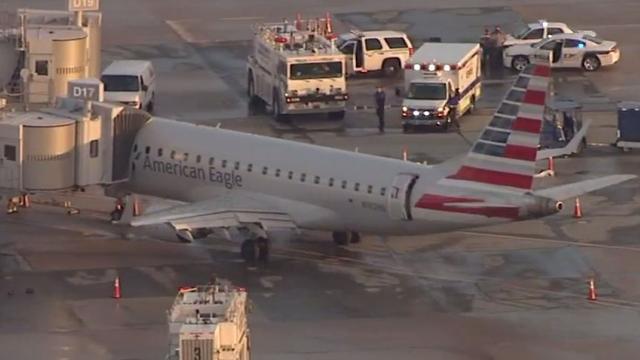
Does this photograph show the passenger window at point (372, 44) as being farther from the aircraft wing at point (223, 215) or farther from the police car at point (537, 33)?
the aircraft wing at point (223, 215)

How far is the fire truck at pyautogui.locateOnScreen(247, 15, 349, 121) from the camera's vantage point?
2837 inches

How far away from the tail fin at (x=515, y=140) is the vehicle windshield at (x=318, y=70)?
66.9 ft

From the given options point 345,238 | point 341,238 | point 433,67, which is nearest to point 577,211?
point 345,238

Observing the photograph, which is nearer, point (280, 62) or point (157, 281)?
point (157, 281)

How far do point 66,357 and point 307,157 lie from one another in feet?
36.3

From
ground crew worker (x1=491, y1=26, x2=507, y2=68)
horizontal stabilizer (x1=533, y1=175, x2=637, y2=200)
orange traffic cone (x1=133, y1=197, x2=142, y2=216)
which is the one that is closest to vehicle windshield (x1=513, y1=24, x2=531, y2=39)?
ground crew worker (x1=491, y1=26, x2=507, y2=68)

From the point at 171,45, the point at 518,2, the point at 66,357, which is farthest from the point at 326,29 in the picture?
the point at 66,357

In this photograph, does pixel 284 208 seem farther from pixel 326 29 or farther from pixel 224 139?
pixel 326 29

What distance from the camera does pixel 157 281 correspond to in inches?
2099

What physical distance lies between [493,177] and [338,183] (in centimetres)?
469

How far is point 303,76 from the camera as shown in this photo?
72188 millimetres

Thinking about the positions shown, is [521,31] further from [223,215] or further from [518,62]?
[223,215]

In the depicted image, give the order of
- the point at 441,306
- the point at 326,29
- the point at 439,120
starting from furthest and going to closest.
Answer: the point at 326,29
the point at 439,120
the point at 441,306

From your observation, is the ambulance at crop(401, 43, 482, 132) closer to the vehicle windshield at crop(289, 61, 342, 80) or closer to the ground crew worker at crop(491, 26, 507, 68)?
the vehicle windshield at crop(289, 61, 342, 80)
